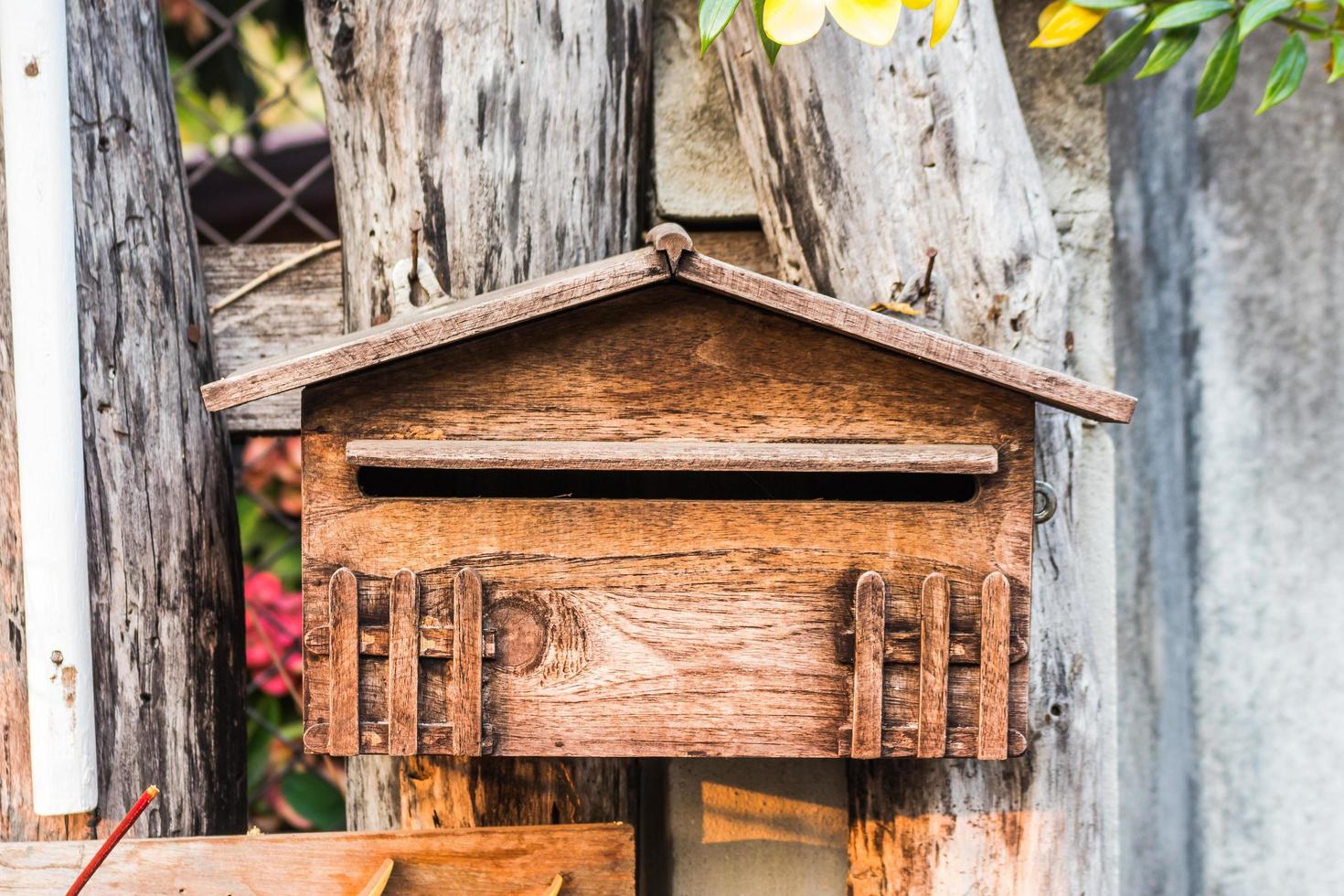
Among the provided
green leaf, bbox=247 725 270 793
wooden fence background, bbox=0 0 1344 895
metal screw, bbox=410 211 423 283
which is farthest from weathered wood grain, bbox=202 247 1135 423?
green leaf, bbox=247 725 270 793

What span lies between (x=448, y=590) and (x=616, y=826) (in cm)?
33

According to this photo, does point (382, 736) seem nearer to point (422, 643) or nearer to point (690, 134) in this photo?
point (422, 643)

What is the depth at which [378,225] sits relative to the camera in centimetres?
99

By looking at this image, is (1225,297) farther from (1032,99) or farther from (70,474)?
(70,474)

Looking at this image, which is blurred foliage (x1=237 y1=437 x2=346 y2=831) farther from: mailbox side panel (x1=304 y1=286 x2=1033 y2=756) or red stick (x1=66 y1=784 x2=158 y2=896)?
mailbox side panel (x1=304 y1=286 x2=1033 y2=756)

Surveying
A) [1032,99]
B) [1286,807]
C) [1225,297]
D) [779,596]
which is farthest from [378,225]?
[1286,807]

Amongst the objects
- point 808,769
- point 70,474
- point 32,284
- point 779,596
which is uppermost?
point 32,284

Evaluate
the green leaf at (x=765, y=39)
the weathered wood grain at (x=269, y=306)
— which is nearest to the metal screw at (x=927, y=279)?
the green leaf at (x=765, y=39)

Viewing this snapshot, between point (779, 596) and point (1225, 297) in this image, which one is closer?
point (779, 596)

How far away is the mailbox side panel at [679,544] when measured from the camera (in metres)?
0.74

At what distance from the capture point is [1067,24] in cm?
90

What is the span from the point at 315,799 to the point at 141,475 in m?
0.56

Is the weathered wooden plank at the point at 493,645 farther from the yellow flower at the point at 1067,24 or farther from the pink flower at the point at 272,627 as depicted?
the pink flower at the point at 272,627

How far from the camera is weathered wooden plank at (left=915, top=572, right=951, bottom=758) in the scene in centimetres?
74
